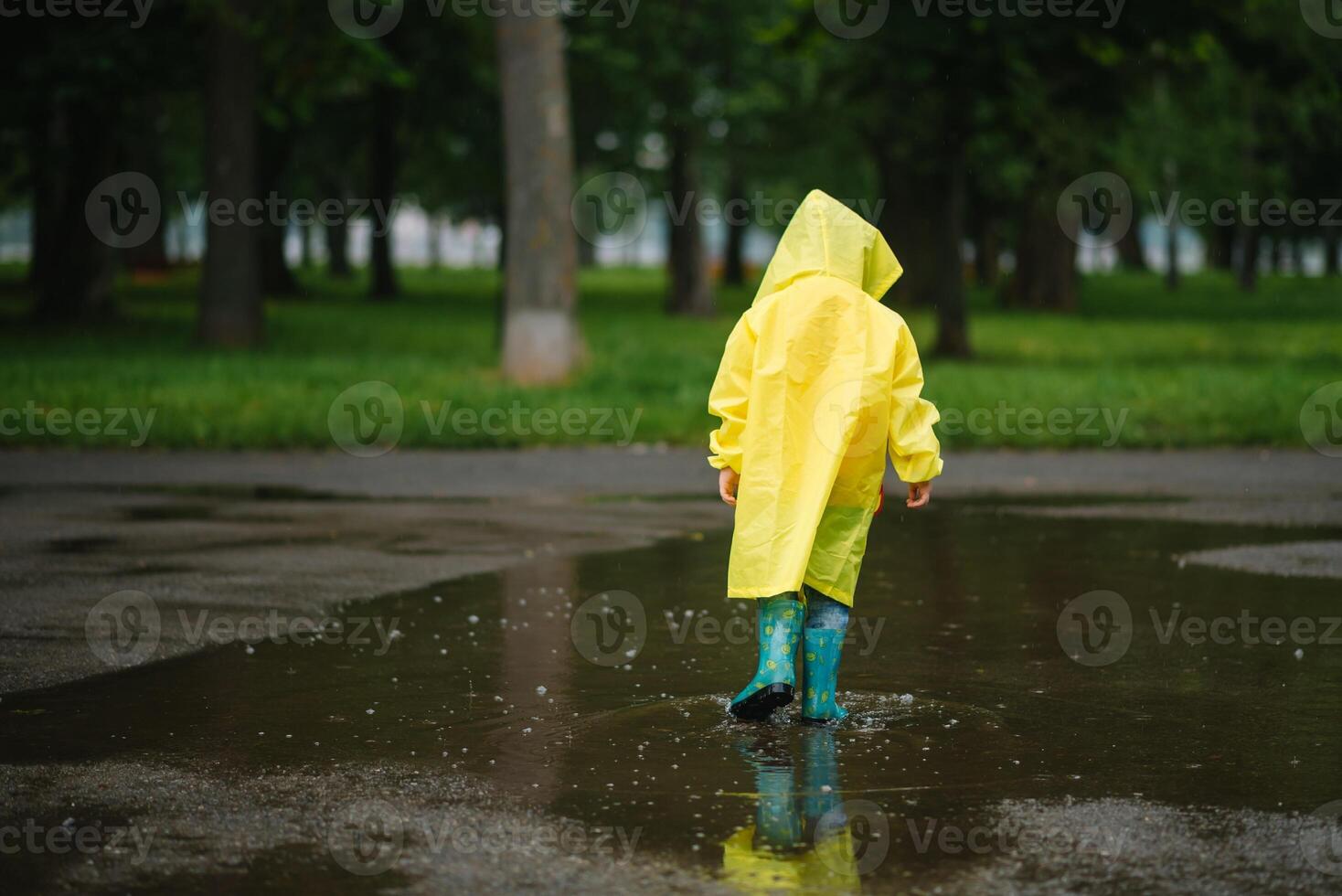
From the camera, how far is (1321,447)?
15609 mm

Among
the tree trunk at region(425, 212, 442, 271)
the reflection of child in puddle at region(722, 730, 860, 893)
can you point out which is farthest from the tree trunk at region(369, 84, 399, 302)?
the reflection of child in puddle at region(722, 730, 860, 893)

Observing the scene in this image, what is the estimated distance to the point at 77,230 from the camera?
99.9ft

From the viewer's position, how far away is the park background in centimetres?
1834

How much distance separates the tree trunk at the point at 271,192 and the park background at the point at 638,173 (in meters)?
0.08

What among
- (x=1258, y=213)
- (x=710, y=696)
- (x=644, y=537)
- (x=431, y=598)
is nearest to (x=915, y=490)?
(x=710, y=696)

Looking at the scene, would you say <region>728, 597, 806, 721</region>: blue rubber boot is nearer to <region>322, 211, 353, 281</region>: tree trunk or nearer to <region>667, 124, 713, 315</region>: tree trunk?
<region>667, 124, 713, 315</region>: tree trunk
